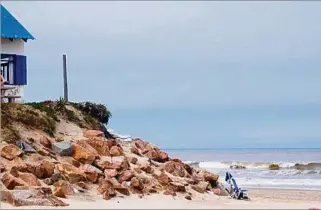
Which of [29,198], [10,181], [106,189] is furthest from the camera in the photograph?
[106,189]

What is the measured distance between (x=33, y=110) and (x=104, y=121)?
3510 millimetres

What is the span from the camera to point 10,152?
1777 centimetres

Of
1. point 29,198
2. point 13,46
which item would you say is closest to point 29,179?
point 29,198

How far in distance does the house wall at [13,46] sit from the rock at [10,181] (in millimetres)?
9627

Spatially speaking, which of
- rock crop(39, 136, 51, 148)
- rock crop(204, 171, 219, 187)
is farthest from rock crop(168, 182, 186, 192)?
rock crop(39, 136, 51, 148)

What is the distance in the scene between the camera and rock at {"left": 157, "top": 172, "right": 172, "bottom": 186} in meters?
19.1

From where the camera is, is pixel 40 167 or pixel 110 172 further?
pixel 110 172

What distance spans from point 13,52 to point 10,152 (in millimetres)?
8139

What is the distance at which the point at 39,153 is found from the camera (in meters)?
18.6

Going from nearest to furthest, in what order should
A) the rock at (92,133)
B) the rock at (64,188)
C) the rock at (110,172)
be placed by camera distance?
→ the rock at (64,188)
the rock at (110,172)
the rock at (92,133)

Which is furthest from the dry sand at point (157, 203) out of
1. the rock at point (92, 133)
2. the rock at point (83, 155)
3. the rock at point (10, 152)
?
the rock at point (92, 133)

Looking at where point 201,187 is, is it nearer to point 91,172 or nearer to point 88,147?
point 88,147

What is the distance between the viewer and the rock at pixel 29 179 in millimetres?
16298

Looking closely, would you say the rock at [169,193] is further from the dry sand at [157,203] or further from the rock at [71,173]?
the rock at [71,173]
